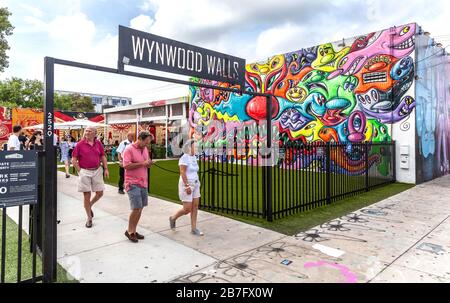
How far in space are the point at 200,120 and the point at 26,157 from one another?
1734 centimetres

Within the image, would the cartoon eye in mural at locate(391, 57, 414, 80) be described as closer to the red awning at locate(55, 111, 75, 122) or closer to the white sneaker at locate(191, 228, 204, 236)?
the white sneaker at locate(191, 228, 204, 236)

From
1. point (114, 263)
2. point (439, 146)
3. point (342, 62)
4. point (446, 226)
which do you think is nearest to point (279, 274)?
point (114, 263)

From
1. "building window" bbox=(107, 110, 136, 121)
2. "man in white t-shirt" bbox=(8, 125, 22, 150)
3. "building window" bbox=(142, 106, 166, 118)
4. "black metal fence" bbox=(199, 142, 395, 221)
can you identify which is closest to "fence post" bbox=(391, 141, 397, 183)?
"black metal fence" bbox=(199, 142, 395, 221)

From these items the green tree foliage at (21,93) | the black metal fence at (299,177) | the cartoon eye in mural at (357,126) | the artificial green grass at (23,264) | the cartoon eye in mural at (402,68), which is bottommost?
the artificial green grass at (23,264)

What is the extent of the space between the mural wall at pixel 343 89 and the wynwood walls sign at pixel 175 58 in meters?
8.72

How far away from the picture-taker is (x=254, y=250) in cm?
448

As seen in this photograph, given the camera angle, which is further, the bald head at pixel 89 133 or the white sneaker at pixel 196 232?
the bald head at pixel 89 133

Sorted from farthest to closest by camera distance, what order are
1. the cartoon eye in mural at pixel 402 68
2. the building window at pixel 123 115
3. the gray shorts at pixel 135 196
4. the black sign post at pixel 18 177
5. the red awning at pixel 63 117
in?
the building window at pixel 123 115, the red awning at pixel 63 117, the cartoon eye in mural at pixel 402 68, the gray shorts at pixel 135 196, the black sign post at pixel 18 177

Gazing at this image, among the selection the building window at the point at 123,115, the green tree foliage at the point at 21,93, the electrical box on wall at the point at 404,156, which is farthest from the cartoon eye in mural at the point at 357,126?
the green tree foliage at the point at 21,93

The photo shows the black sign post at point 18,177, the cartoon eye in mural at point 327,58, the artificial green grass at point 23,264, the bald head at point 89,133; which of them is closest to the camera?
the black sign post at point 18,177

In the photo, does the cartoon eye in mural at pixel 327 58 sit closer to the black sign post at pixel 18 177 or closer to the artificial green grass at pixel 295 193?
the artificial green grass at pixel 295 193

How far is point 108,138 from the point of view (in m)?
32.0

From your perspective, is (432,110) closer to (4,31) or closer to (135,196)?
(135,196)

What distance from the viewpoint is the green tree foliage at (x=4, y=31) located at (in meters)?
27.1
